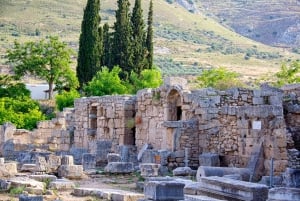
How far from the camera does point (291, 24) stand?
135 m

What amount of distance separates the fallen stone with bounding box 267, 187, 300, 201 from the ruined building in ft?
18.6

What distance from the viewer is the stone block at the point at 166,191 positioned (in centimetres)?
1548

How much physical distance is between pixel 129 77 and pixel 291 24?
89.1 metres

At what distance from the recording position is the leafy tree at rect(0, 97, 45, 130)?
1831 inches

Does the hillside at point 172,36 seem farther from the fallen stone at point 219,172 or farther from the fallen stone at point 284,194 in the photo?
the fallen stone at point 284,194

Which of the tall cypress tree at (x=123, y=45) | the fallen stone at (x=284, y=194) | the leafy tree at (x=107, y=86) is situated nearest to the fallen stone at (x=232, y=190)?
the fallen stone at (x=284, y=194)

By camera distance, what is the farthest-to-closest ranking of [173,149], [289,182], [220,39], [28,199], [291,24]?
[291,24] < [220,39] < [173,149] < [289,182] < [28,199]

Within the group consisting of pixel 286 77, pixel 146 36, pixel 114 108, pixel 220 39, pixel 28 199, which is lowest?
pixel 28 199

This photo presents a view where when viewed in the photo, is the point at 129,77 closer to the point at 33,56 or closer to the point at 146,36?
the point at 146,36

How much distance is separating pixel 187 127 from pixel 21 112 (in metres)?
25.3

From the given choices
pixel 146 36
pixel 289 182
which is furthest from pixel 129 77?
pixel 289 182

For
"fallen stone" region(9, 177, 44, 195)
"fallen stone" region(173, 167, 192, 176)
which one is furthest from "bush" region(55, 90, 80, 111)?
"fallen stone" region(9, 177, 44, 195)

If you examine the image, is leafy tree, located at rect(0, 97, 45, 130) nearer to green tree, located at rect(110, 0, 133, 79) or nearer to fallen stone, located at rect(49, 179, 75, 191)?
green tree, located at rect(110, 0, 133, 79)

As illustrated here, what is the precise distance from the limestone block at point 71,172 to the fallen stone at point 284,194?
9.77m
